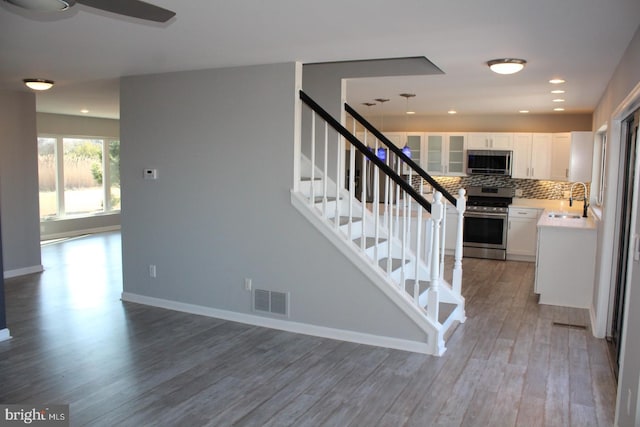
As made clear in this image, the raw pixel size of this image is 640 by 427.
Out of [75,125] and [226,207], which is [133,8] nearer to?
[226,207]

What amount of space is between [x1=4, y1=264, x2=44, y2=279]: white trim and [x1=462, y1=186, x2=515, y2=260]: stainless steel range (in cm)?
642

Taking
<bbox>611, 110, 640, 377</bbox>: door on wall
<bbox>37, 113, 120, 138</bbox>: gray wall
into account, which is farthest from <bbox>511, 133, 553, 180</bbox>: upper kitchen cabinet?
<bbox>37, 113, 120, 138</bbox>: gray wall

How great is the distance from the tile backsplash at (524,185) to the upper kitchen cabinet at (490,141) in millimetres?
642

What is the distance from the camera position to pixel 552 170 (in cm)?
836

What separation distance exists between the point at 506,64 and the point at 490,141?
15.7ft

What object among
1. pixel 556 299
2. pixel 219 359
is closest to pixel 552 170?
pixel 556 299

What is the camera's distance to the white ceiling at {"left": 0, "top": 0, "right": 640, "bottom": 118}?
2875mm

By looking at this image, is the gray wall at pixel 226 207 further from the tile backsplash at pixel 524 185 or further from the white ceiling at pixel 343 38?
the tile backsplash at pixel 524 185

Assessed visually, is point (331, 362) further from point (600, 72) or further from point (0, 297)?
point (600, 72)

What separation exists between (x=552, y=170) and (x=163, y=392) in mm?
7134

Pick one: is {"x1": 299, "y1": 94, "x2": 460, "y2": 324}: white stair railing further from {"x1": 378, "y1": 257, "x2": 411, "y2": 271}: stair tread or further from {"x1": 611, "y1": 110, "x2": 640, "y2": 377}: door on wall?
{"x1": 611, "y1": 110, "x2": 640, "y2": 377}: door on wall

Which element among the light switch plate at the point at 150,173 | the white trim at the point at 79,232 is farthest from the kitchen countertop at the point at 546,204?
the white trim at the point at 79,232

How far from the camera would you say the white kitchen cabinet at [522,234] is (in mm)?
8086

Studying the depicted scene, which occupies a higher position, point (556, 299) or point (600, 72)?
point (600, 72)
